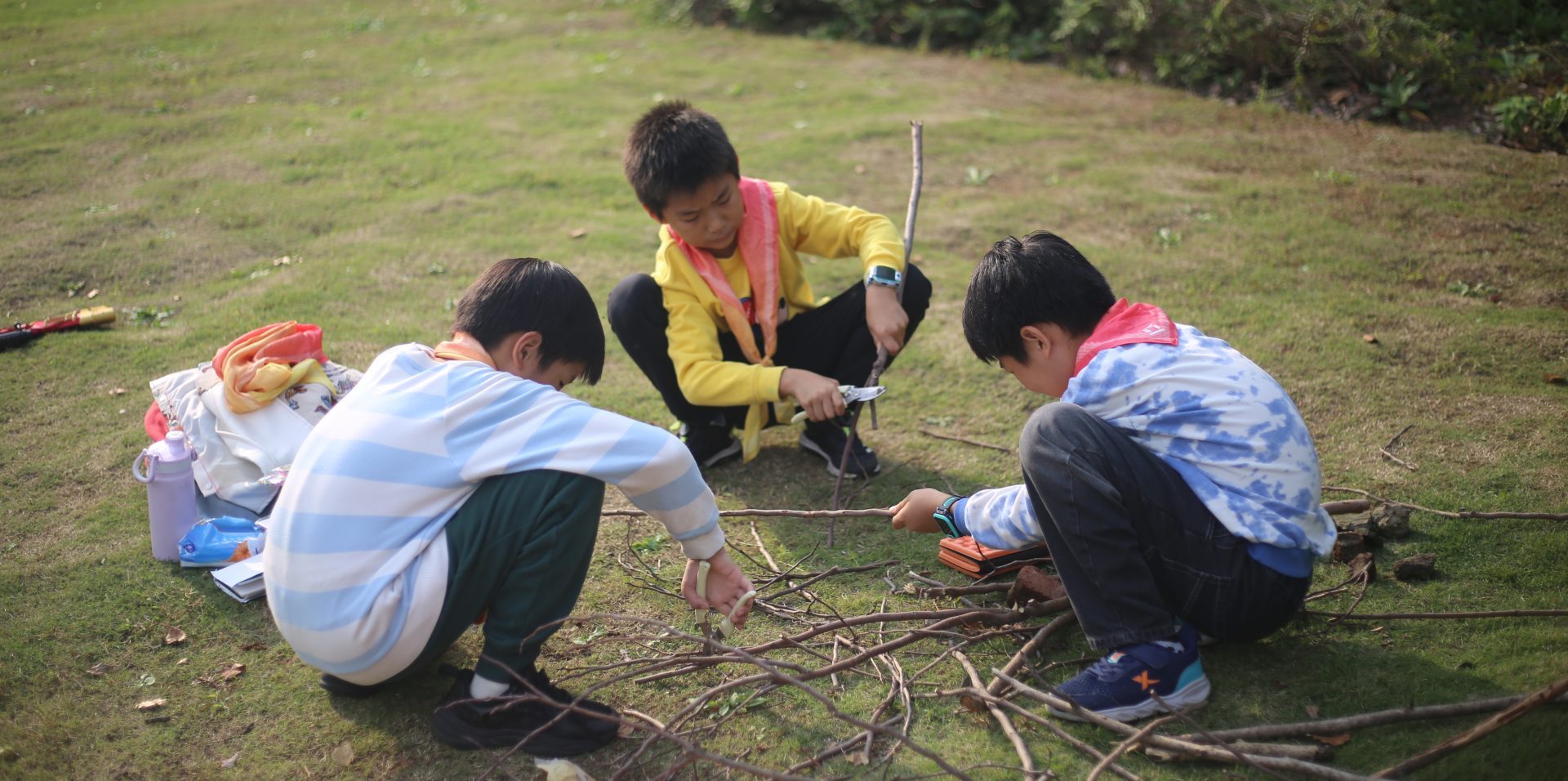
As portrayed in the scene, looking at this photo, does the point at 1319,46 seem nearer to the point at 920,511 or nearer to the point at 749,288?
the point at 749,288

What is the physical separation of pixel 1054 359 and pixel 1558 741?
4.51ft

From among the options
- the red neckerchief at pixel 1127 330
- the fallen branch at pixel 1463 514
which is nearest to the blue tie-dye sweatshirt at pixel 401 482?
the red neckerchief at pixel 1127 330

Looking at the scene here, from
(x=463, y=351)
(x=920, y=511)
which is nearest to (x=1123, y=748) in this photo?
(x=920, y=511)

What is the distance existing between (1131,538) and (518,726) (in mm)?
1537

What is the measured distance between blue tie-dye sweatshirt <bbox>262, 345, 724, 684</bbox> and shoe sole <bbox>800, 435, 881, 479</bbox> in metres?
1.68

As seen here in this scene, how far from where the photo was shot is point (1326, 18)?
760 centimetres

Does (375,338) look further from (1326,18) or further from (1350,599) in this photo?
(1326,18)

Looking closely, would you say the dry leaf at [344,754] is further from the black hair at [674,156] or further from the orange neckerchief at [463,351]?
the black hair at [674,156]

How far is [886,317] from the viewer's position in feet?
12.3

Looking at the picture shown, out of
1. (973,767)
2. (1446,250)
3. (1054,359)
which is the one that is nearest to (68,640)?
(973,767)

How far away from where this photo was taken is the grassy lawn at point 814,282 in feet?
8.84

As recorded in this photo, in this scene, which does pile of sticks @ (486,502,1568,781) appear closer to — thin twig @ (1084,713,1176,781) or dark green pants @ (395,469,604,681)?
thin twig @ (1084,713,1176,781)

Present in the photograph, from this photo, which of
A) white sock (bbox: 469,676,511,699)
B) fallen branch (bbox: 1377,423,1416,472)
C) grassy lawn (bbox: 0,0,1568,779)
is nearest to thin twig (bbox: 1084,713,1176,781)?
grassy lawn (bbox: 0,0,1568,779)

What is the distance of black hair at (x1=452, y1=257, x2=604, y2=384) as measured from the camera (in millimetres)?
2652
